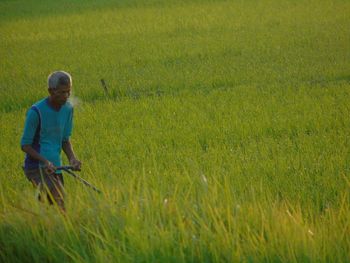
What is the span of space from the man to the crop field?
179 mm

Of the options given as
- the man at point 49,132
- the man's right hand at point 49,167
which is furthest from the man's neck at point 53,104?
the man's right hand at point 49,167

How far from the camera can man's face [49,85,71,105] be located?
5.20m

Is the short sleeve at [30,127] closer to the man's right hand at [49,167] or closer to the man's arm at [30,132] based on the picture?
the man's arm at [30,132]

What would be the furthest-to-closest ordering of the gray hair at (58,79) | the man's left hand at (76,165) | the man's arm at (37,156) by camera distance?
1. the gray hair at (58,79)
2. the man's arm at (37,156)
3. the man's left hand at (76,165)

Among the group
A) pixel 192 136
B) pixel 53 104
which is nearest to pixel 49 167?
pixel 53 104

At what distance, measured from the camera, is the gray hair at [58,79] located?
5.14 m

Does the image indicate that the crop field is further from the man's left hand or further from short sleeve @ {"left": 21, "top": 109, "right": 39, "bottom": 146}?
short sleeve @ {"left": 21, "top": 109, "right": 39, "bottom": 146}

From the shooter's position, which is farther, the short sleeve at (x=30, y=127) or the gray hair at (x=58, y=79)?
the short sleeve at (x=30, y=127)

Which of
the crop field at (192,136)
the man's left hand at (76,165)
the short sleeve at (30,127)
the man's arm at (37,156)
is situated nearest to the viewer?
the crop field at (192,136)

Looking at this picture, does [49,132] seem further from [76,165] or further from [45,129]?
[76,165]

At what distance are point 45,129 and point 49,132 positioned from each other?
43 mm

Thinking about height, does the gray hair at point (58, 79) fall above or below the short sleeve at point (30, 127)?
above

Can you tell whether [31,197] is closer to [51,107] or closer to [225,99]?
[51,107]

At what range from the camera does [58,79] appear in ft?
16.9
